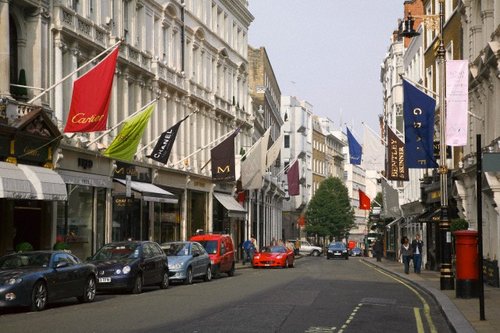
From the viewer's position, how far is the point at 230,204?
58969 millimetres

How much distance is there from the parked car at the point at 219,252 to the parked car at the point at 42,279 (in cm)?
1316

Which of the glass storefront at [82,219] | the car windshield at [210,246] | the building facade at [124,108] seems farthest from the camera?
the car windshield at [210,246]

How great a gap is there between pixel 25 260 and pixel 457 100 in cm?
1406

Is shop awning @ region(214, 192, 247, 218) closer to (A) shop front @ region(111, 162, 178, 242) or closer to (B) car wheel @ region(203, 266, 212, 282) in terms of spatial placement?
(A) shop front @ region(111, 162, 178, 242)

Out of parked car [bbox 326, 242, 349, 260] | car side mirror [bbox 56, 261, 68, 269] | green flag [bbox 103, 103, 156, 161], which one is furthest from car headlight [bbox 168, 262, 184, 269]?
parked car [bbox 326, 242, 349, 260]

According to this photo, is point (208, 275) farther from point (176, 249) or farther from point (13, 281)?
point (13, 281)

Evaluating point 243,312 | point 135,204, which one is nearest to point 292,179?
point 135,204

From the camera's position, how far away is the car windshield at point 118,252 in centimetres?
2783

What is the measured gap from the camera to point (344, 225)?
126 meters

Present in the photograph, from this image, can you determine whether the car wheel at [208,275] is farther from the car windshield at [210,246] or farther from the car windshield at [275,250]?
the car windshield at [275,250]

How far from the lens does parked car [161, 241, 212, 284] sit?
32125 millimetres

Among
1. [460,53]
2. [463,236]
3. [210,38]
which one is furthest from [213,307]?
[210,38]

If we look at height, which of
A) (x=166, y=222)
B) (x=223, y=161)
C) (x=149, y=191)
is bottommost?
(x=166, y=222)

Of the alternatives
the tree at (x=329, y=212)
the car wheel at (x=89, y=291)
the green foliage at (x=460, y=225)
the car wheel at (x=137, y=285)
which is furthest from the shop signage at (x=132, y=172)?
the tree at (x=329, y=212)
